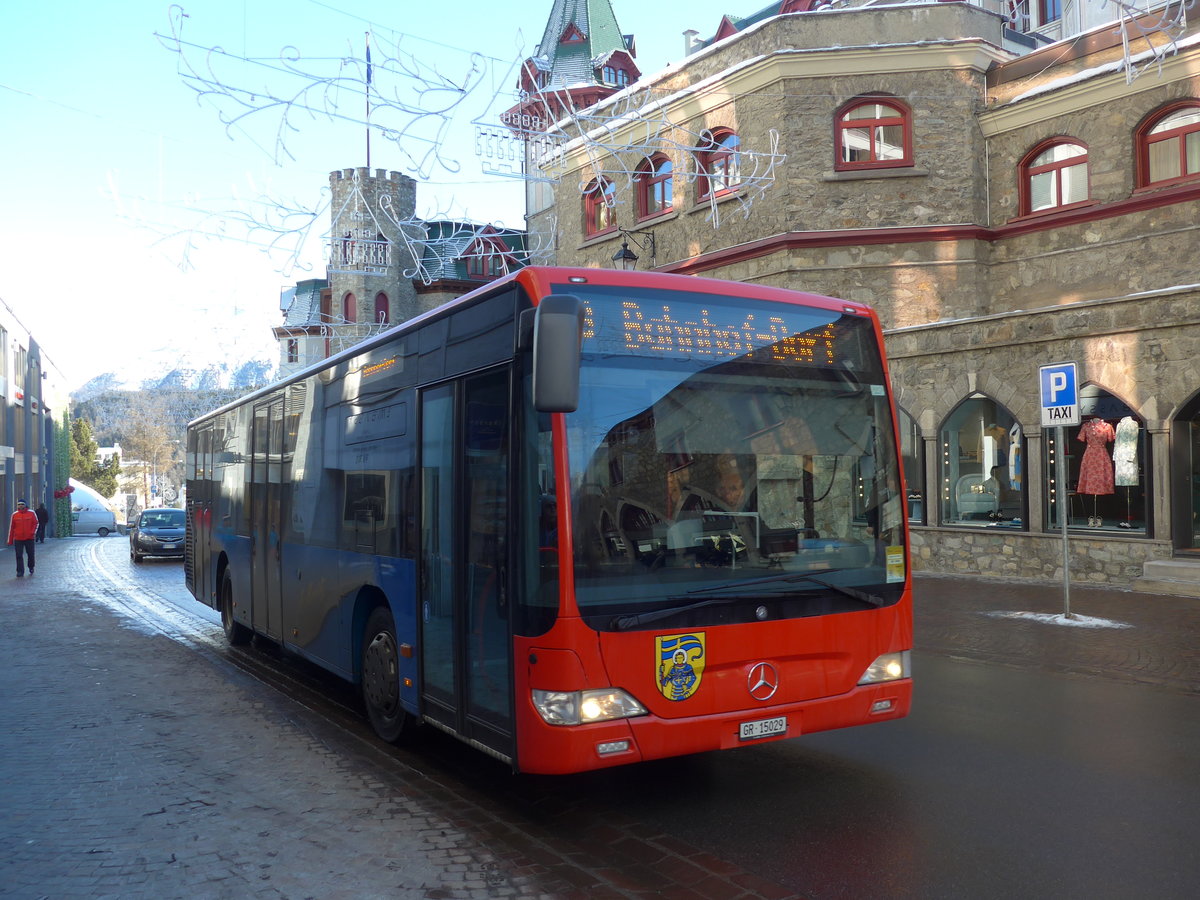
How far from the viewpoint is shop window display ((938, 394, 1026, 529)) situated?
17234 millimetres

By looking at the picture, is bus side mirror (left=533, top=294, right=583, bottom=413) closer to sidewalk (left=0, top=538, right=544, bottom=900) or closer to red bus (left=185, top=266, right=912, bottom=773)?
red bus (left=185, top=266, right=912, bottom=773)

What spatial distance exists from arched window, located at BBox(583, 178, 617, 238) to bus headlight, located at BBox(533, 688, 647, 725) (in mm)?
22524

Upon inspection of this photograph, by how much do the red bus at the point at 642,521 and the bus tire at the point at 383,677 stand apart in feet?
0.24

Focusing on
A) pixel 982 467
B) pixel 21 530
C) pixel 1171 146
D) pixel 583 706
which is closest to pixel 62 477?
pixel 21 530

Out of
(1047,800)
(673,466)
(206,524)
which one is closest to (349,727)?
(673,466)

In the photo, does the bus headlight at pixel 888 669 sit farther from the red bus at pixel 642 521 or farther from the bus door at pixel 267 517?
the bus door at pixel 267 517

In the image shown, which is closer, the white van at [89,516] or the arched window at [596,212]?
the arched window at [596,212]

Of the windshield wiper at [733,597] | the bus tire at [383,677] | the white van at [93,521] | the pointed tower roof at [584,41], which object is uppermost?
the pointed tower roof at [584,41]

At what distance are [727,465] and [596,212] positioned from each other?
23.4 meters

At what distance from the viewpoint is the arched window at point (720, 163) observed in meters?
22.9

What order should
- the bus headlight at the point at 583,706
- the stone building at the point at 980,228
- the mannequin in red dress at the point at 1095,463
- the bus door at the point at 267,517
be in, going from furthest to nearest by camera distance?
1. the mannequin in red dress at the point at 1095,463
2. the stone building at the point at 980,228
3. the bus door at the point at 267,517
4. the bus headlight at the point at 583,706

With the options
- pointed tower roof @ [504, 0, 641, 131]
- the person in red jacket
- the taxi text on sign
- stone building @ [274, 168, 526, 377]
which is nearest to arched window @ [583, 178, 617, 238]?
the person in red jacket

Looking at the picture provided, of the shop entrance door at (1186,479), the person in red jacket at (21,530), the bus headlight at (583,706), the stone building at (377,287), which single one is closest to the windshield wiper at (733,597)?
the bus headlight at (583,706)

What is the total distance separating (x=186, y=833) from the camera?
17.9 feet
